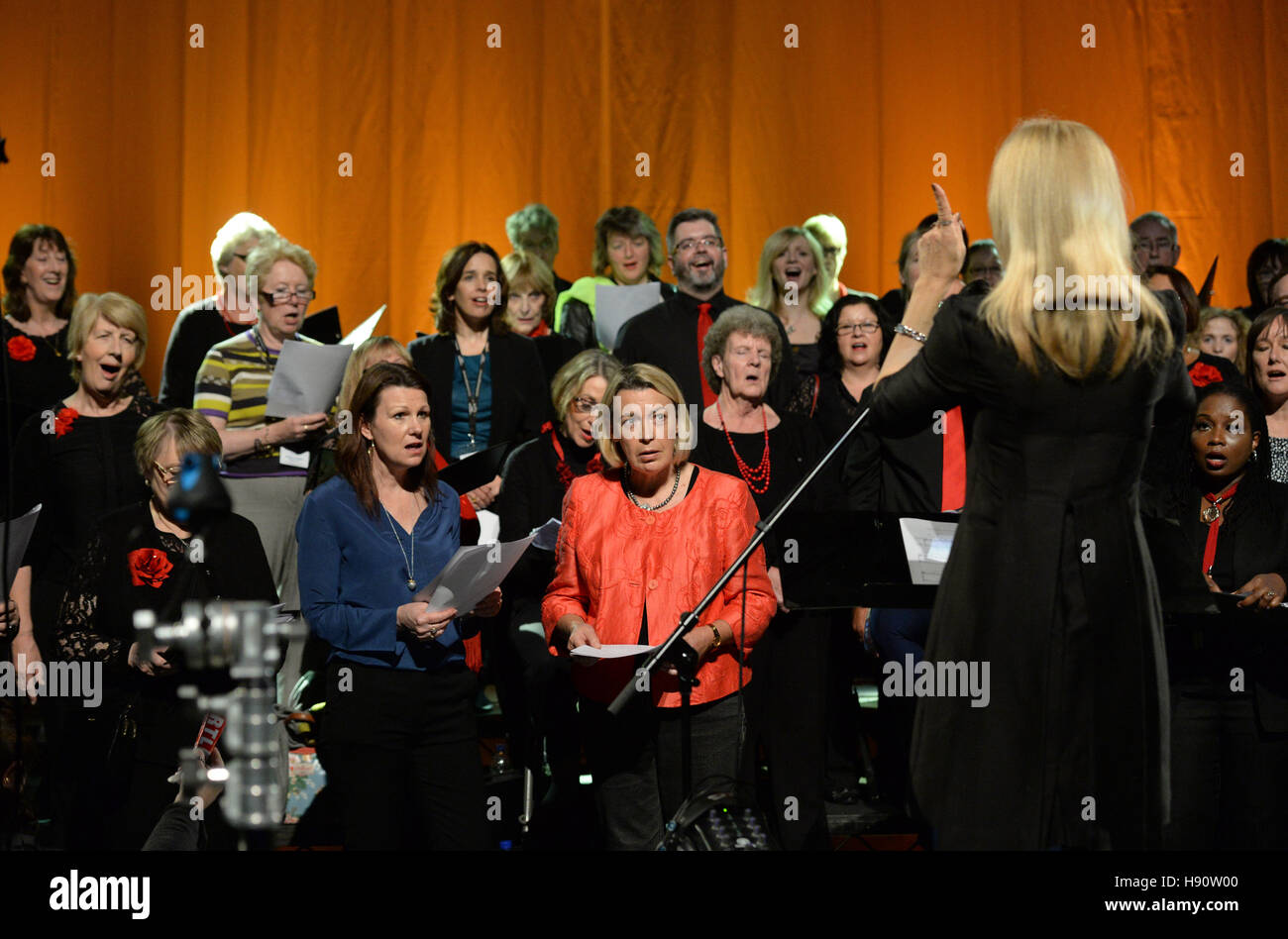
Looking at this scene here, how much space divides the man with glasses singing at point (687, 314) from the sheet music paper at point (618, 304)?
13cm

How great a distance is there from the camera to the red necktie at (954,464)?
167 inches

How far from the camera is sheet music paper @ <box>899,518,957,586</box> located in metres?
3.12

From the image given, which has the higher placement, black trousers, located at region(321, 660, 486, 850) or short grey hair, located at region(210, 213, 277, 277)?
short grey hair, located at region(210, 213, 277, 277)

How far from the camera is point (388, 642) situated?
3.68m

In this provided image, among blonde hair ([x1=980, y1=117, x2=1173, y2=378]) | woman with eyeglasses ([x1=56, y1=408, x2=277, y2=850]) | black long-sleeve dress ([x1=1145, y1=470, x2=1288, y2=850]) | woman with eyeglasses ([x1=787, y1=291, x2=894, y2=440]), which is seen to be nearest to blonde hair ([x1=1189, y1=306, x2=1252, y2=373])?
woman with eyeglasses ([x1=787, y1=291, x2=894, y2=440])

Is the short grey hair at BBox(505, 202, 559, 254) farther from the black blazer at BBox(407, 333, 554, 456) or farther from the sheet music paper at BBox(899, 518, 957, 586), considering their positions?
the sheet music paper at BBox(899, 518, 957, 586)

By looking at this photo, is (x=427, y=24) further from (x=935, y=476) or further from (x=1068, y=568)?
(x=1068, y=568)

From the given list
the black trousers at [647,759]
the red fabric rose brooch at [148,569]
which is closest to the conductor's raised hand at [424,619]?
the black trousers at [647,759]

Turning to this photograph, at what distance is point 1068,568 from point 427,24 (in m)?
6.01

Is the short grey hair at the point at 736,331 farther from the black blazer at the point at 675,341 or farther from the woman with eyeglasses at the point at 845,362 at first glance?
the black blazer at the point at 675,341

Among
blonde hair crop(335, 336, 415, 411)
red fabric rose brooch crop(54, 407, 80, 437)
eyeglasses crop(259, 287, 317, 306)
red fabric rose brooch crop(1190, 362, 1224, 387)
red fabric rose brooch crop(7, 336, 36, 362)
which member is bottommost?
red fabric rose brooch crop(54, 407, 80, 437)

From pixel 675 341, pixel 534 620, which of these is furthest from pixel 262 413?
pixel 675 341

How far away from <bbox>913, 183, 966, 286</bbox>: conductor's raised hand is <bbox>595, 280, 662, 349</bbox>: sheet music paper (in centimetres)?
304

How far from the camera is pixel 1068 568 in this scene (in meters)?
2.55
